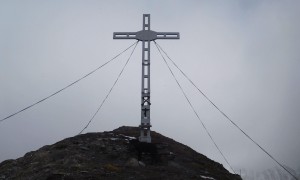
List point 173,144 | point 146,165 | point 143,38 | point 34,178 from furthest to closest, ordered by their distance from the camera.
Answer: point 173,144
point 143,38
point 146,165
point 34,178

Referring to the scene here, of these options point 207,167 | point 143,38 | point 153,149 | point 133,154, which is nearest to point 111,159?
point 133,154

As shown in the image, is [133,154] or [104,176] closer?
[104,176]

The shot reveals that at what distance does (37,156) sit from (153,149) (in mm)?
8412

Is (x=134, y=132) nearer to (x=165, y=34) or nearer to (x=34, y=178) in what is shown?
(x=165, y=34)

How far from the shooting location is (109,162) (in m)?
23.6

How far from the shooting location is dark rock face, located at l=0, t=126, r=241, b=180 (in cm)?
2122

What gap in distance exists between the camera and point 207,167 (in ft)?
90.4

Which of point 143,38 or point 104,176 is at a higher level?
point 143,38

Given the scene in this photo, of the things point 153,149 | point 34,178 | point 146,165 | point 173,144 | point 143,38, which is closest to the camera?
point 34,178

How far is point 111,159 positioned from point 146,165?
2449mm

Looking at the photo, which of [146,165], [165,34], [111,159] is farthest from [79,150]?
[165,34]

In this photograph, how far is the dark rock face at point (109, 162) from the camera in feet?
69.6

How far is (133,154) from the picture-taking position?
25.8 meters

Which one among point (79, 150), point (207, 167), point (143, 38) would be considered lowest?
point (207, 167)
